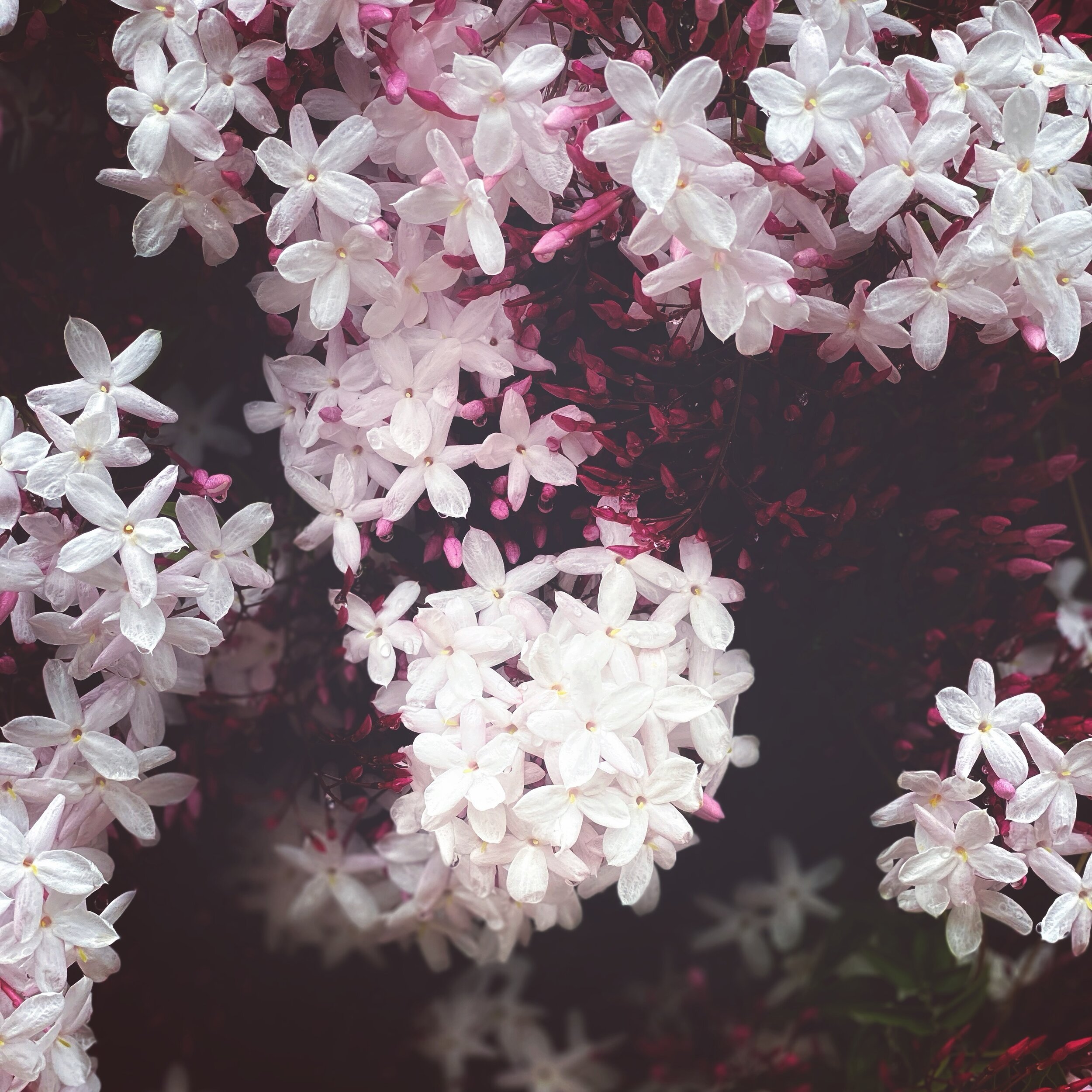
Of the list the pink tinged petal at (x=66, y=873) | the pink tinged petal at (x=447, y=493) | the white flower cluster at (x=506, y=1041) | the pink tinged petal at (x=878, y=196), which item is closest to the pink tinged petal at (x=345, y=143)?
the pink tinged petal at (x=447, y=493)

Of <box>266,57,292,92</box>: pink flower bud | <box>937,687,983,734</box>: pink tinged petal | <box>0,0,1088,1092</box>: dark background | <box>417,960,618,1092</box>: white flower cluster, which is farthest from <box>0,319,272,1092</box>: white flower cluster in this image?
<box>937,687,983,734</box>: pink tinged petal

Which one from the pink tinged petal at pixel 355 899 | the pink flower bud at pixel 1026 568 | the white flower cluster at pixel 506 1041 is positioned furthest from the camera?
the white flower cluster at pixel 506 1041

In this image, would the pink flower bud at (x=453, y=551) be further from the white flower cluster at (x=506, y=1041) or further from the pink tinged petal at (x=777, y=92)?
the white flower cluster at (x=506, y=1041)

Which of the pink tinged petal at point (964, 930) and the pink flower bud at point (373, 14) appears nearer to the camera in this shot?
the pink flower bud at point (373, 14)

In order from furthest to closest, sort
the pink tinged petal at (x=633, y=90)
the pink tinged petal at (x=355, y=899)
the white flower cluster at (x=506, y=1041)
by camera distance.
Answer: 1. the white flower cluster at (x=506, y=1041)
2. the pink tinged petal at (x=355, y=899)
3. the pink tinged petal at (x=633, y=90)

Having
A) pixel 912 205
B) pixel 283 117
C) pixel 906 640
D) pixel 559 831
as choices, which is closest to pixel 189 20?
pixel 283 117

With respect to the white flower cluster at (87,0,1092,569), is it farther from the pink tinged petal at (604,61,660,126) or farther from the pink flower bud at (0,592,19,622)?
the pink flower bud at (0,592,19,622)
